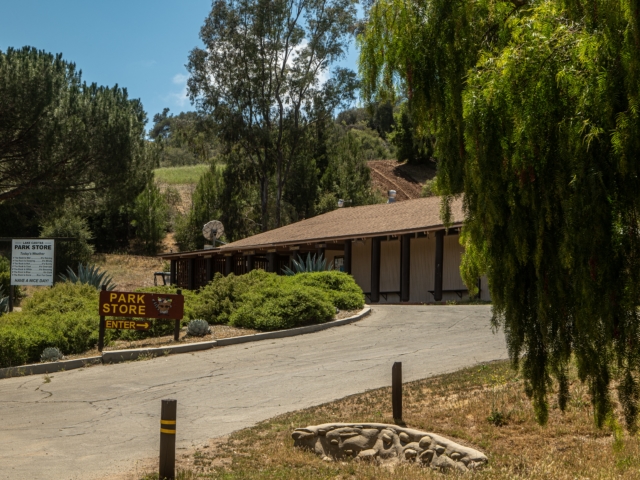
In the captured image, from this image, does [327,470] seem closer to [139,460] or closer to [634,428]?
[139,460]

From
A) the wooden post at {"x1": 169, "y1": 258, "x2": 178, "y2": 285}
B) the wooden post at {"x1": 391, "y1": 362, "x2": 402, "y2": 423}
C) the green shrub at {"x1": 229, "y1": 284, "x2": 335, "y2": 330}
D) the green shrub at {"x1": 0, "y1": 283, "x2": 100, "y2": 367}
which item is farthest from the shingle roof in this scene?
the wooden post at {"x1": 391, "y1": 362, "x2": 402, "y2": 423}

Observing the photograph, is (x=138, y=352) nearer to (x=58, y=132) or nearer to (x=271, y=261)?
(x=271, y=261)

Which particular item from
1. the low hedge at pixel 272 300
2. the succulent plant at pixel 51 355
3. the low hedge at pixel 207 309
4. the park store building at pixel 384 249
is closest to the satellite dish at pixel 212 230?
the park store building at pixel 384 249

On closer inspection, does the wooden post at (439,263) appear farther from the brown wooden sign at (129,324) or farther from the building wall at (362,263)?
the brown wooden sign at (129,324)

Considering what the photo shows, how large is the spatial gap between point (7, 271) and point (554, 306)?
30.9 meters

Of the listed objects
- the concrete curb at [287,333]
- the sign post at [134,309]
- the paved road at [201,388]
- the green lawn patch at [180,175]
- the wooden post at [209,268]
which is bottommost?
the paved road at [201,388]

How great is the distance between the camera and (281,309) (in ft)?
62.5

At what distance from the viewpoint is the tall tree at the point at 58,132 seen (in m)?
30.4

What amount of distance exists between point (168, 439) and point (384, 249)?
22.6m

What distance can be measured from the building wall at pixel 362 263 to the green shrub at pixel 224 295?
875 centimetres

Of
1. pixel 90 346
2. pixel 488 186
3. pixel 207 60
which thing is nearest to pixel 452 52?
pixel 488 186

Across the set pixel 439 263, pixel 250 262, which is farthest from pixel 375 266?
pixel 250 262

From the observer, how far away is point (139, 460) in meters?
8.77

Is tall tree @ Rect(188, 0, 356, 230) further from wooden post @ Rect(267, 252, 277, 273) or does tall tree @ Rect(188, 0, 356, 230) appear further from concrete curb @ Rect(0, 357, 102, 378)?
concrete curb @ Rect(0, 357, 102, 378)
